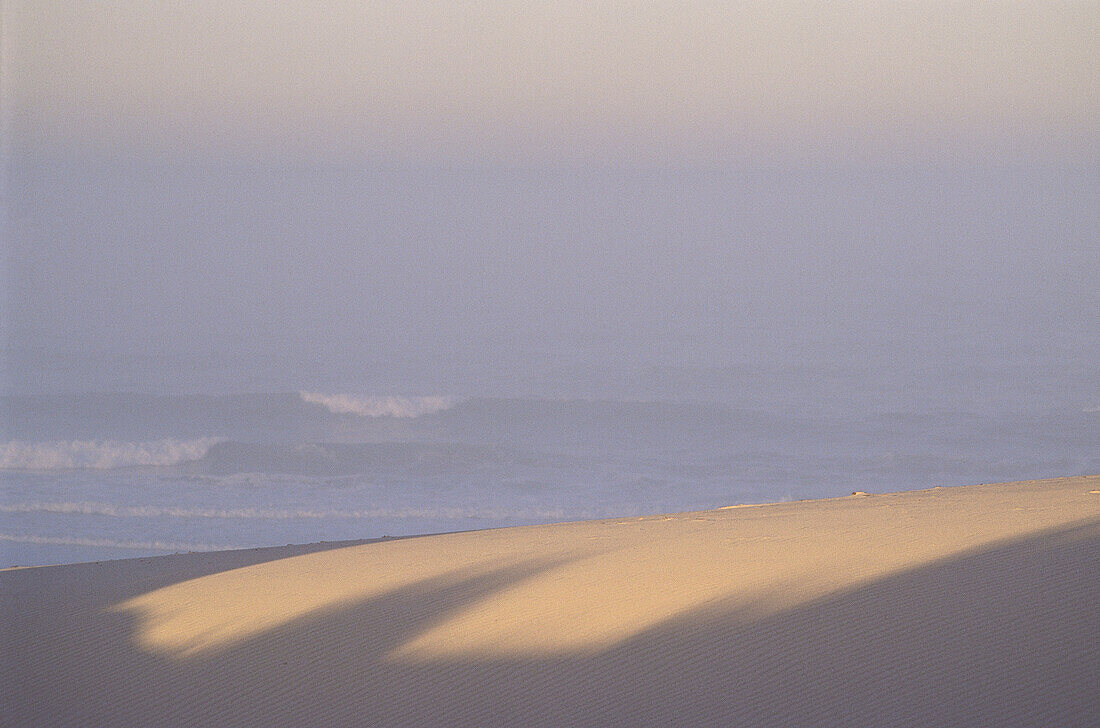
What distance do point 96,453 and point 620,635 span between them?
74.9 ft

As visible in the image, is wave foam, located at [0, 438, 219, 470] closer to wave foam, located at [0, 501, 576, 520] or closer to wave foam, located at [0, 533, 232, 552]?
wave foam, located at [0, 501, 576, 520]

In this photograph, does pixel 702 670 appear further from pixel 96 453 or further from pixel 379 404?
pixel 379 404

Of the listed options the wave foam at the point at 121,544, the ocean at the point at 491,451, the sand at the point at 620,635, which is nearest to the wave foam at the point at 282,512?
the ocean at the point at 491,451

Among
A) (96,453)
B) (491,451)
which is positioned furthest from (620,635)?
(96,453)

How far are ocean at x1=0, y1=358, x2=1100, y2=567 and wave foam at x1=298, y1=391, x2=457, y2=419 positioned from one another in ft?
0.23

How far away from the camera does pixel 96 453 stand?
25156mm

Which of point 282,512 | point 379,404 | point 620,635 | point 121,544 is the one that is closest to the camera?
point 620,635

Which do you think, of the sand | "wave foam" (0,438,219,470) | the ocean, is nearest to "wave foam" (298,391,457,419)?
the ocean

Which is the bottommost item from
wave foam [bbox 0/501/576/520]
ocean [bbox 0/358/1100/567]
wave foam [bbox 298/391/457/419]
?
wave foam [bbox 0/501/576/520]

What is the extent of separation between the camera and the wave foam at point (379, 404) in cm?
3020

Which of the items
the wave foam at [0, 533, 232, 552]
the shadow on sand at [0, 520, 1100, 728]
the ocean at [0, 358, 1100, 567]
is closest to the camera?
the shadow on sand at [0, 520, 1100, 728]

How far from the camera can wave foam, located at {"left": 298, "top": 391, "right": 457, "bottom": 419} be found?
30203 millimetres

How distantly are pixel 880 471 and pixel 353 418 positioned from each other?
46.4ft

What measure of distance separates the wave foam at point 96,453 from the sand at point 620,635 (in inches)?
698
